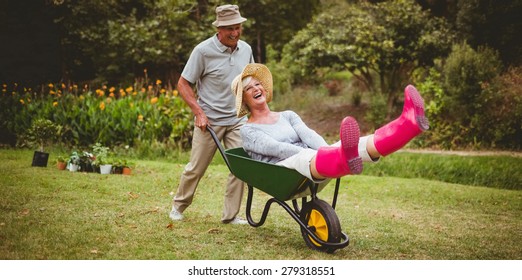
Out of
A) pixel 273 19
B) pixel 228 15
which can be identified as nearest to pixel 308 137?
pixel 228 15

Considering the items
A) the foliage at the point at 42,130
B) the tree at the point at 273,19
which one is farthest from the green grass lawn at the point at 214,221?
the tree at the point at 273,19

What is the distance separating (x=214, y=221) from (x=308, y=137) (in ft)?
4.13

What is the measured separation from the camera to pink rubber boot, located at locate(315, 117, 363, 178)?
9.50ft

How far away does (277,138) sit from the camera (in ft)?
12.1

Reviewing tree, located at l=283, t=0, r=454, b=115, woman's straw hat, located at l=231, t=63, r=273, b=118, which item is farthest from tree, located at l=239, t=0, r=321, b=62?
woman's straw hat, located at l=231, t=63, r=273, b=118

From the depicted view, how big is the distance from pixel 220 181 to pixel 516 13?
5127 mm

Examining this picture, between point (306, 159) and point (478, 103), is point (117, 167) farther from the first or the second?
point (478, 103)

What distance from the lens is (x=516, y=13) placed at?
338 inches

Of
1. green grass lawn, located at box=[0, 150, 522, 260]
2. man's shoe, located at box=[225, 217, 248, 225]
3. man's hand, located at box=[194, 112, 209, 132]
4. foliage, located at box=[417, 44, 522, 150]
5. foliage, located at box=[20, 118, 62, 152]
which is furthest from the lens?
foliage, located at box=[417, 44, 522, 150]

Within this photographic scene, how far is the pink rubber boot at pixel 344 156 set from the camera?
2.90 m

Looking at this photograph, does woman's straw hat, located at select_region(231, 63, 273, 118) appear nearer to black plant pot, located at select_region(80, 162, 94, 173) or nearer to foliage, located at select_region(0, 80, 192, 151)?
black plant pot, located at select_region(80, 162, 94, 173)

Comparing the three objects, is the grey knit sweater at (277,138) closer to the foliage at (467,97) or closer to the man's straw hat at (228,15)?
the man's straw hat at (228,15)

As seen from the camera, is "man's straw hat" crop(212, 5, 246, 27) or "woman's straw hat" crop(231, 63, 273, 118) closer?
"woman's straw hat" crop(231, 63, 273, 118)

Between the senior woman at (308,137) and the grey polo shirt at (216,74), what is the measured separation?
415 mm
